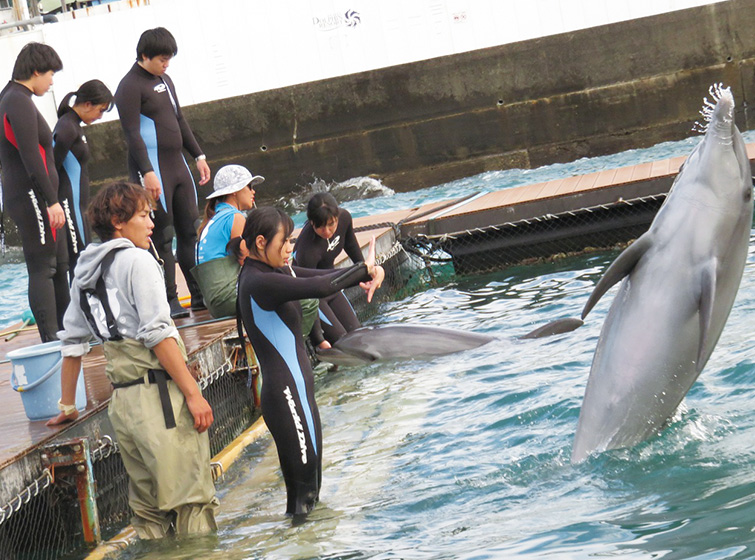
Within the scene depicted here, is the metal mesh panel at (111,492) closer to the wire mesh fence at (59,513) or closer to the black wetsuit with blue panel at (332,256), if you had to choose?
the wire mesh fence at (59,513)

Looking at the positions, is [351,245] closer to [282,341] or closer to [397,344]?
[397,344]

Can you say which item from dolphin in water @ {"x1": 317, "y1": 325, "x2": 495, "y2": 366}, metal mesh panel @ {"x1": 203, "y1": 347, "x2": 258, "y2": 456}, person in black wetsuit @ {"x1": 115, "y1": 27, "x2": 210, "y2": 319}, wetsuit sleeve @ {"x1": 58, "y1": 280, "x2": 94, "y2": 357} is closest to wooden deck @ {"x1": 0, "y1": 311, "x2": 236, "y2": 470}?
metal mesh panel @ {"x1": 203, "y1": 347, "x2": 258, "y2": 456}

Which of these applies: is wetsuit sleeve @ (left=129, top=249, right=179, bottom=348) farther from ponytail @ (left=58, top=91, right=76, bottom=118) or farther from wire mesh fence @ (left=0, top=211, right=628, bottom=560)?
ponytail @ (left=58, top=91, right=76, bottom=118)

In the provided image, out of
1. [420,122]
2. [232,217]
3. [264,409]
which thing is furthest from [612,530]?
[420,122]

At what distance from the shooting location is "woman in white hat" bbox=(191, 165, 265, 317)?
6934mm

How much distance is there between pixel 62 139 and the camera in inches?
269

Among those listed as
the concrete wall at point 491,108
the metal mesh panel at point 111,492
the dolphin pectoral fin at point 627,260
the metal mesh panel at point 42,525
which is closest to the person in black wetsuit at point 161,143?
the metal mesh panel at point 111,492

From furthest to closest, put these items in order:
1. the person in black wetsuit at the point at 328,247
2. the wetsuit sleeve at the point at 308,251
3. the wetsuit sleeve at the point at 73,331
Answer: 1. the wetsuit sleeve at the point at 308,251
2. the person in black wetsuit at the point at 328,247
3. the wetsuit sleeve at the point at 73,331

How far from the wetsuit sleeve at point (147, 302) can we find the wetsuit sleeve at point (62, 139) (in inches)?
113

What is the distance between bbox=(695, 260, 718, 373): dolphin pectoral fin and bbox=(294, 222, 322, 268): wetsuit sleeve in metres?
3.82

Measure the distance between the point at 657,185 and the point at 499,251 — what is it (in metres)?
1.92

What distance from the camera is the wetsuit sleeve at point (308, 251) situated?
779 centimetres

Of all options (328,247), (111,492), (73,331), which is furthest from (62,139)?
(73,331)

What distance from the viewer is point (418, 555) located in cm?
416
